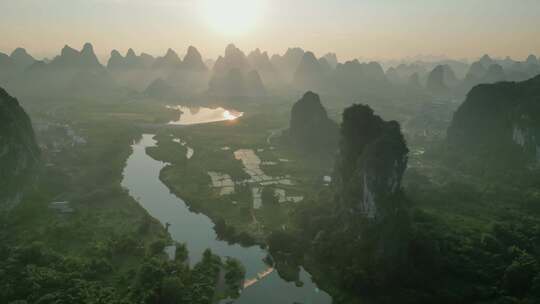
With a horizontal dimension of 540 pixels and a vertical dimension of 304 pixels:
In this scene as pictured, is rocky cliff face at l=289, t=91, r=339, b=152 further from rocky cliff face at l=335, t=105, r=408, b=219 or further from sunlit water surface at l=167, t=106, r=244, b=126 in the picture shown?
sunlit water surface at l=167, t=106, r=244, b=126

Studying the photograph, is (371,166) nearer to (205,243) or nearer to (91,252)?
(205,243)

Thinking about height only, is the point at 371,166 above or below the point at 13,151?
below

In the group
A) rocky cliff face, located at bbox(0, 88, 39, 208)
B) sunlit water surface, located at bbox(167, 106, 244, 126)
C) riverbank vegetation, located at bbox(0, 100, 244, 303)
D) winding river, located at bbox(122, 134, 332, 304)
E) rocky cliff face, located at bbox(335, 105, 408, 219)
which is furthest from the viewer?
sunlit water surface, located at bbox(167, 106, 244, 126)

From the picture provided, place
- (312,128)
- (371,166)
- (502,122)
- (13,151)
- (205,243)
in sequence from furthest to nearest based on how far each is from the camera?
(312,128) < (502,122) < (13,151) < (205,243) < (371,166)

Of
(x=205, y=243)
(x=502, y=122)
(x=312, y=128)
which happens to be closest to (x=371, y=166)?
(x=205, y=243)

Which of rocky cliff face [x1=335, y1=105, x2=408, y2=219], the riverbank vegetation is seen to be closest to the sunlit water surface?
the riverbank vegetation

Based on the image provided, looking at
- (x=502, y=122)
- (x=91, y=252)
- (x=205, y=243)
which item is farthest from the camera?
(x=502, y=122)
